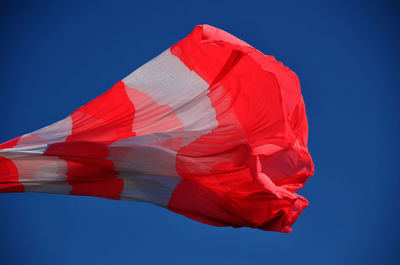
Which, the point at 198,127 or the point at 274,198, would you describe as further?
the point at 198,127

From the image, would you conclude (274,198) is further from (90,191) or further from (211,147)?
(90,191)

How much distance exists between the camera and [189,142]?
5449 mm

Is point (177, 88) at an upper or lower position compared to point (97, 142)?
upper

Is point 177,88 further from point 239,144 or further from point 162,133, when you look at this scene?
point 239,144

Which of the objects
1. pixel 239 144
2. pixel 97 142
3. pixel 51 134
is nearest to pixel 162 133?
pixel 97 142

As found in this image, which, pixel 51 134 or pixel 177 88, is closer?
pixel 51 134

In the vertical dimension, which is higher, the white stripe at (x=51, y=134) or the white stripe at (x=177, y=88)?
the white stripe at (x=177, y=88)

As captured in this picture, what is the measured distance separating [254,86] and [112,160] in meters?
1.66

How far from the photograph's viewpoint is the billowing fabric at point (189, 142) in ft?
17.3

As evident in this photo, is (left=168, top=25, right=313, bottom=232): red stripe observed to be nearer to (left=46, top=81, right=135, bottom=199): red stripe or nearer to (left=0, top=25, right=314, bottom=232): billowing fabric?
(left=0, top=25, right=314, bottom=232): billowing fabric

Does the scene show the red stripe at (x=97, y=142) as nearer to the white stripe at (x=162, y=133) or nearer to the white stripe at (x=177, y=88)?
the white stripe at (x=162, y=133)

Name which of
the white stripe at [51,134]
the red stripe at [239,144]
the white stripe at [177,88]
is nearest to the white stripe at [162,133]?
the white stripe at [177,88]

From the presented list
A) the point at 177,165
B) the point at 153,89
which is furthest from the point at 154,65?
the point at 177,165

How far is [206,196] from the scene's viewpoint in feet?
18.1
